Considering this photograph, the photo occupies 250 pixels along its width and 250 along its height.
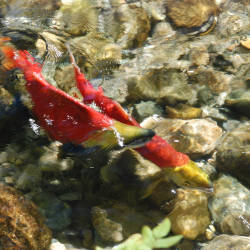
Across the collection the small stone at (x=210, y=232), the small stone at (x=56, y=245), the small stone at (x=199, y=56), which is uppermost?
the small stone at (x=199, y=56)

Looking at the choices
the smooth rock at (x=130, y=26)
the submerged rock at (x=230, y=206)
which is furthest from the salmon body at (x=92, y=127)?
the smooth rock at (x=130, y=26)

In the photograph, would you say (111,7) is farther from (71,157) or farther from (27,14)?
(71,157)

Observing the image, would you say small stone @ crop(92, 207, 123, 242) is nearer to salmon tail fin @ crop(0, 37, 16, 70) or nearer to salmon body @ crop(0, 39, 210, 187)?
salmon body @ crop(0, 39, 210, 187)

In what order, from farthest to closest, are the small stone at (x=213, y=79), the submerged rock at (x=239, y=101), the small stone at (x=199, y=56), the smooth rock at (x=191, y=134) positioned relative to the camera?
the small stone at (x=199, y=56) < the small stone at (x=213, y=79) < the submerged rock at (x=239, y=101) < the smooth rock at (x=191, y=134)

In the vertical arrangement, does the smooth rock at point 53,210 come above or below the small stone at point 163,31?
below

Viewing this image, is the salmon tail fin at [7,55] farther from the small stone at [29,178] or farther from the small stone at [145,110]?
the small stone at [145,110]

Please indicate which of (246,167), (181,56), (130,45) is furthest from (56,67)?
(246,167)

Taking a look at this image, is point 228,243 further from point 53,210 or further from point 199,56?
point 199,56
